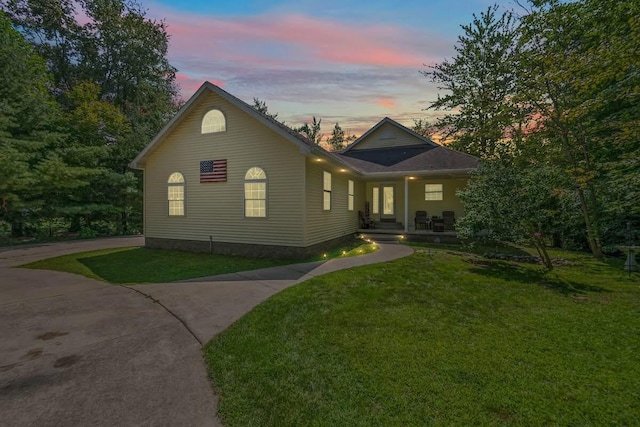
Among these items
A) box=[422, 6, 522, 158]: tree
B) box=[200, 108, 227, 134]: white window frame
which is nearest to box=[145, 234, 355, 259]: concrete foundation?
box=[200, 108, 227, 134]: white window frame

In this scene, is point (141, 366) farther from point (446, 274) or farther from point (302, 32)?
point (302, 32)

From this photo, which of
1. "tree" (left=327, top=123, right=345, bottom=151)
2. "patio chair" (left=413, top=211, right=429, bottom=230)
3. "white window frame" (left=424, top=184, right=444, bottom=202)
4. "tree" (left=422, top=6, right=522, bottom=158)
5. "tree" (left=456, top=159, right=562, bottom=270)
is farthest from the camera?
"tree" (left=327, top=123, right=345, bottom=151)

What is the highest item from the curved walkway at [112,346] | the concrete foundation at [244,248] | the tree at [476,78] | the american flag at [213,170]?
the tree at [476,78]

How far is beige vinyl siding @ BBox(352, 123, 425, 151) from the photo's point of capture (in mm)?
17688

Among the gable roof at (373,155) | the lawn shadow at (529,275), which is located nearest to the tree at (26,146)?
the gable roof at (373,155)

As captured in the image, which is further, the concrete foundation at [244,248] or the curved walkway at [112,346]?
the concrete foundation at [244,248]

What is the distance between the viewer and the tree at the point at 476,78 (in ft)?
72.7

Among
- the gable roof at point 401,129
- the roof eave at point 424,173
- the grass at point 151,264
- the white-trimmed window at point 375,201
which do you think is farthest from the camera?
the gable roof at point 401,129

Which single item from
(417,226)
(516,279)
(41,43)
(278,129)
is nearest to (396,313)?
(516,279)

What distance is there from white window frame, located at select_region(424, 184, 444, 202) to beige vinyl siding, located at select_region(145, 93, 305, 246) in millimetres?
8686

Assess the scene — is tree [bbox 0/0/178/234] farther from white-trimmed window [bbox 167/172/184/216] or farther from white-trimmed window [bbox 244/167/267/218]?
white-trimmed window [bbox 244/167/267/218]

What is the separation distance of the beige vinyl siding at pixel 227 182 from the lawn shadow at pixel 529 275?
18.8 ft

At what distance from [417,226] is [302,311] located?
1128 cm

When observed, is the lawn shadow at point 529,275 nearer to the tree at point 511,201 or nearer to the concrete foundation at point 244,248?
the tree at point 511,201
